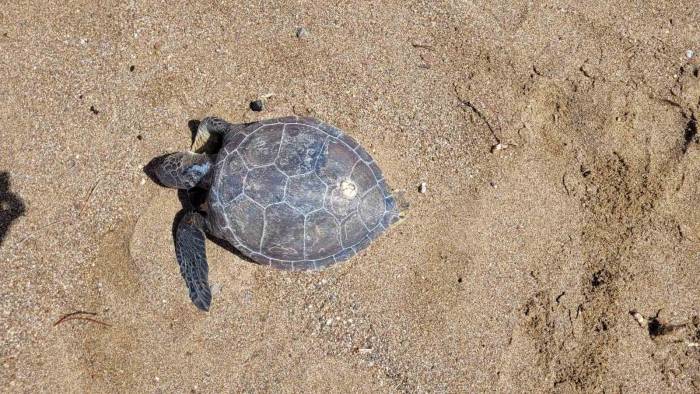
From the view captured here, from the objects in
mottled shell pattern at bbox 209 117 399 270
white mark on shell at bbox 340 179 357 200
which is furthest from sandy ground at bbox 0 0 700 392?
white mark on shell at bbox 340 179 357 200

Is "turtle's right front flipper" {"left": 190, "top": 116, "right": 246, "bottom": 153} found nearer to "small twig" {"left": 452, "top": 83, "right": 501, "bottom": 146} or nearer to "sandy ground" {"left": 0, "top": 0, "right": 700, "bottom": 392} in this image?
"sandy ground" {"left": 0, "top": 0, "right": 700, "bottom": 392}

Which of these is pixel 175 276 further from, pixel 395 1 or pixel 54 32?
pixel 395 1

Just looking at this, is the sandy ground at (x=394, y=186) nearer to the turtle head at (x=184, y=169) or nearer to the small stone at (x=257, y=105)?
the small stone at (x=257, y=105)

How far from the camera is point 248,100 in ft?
14.9

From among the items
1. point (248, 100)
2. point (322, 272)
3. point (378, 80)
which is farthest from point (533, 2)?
point (322, 272)

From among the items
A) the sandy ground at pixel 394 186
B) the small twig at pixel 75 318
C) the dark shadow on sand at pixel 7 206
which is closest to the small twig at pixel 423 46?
the sandy ground at pixel 394 186

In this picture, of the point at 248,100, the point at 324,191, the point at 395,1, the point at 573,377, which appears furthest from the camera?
the point at 395,1

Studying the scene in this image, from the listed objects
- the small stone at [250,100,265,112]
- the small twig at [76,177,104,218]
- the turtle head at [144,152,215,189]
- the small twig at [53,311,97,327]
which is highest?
the small stone at [250,100,265,112]

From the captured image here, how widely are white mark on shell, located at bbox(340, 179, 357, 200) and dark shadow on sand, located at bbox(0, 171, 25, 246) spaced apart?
2810 mm

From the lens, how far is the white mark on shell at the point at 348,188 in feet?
12.4

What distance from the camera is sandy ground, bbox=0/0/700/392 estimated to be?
3.98 meters

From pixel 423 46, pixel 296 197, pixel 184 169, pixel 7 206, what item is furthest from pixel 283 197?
pixel 7 206

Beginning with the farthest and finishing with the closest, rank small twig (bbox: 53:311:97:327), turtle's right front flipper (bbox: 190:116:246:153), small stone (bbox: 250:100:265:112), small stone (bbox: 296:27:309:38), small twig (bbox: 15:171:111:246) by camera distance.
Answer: small stone (bbox: 296:27:309:38)
small stone (bbox: 250:100:265:112)
turtle's right front flipper (bbox: 190:116:246:153)
small twig (bbox: 15:171:111:246)
small twig (bbox: 53:311:97:327)

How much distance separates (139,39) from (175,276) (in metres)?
2.30
